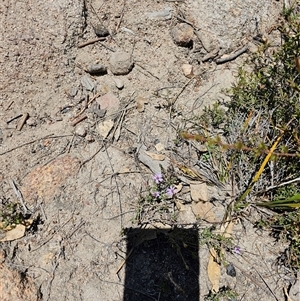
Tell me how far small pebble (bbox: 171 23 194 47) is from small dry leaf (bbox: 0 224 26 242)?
5.53 feet

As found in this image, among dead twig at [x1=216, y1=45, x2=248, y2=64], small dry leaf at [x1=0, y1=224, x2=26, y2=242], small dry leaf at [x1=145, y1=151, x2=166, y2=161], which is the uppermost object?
dead twig at [x1=216, y1=45, x2=248, y2=64]

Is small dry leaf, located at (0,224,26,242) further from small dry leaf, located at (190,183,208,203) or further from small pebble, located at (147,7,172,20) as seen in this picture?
small pebble, located at (147,7,172,20)

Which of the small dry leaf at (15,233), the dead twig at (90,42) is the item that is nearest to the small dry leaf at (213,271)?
the small dry leaf at (15,233)

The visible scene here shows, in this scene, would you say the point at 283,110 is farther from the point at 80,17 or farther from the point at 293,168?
the point at 80,17

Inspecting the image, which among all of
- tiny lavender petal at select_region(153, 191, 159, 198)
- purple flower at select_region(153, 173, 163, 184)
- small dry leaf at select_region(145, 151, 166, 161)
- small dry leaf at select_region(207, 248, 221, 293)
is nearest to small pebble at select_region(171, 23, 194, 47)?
small dry leaf at select_region(145, 151, 166, 161)

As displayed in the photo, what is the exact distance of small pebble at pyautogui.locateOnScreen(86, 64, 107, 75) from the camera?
9.55 feet

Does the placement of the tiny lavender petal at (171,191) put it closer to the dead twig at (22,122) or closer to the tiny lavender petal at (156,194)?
the tiny lavender petal at (156,194)

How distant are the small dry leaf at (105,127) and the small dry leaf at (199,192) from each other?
26.9 inches

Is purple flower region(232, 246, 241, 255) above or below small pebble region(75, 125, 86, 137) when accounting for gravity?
below

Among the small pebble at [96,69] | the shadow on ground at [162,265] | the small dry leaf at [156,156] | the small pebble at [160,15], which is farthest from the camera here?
the small pebble at [160,15]

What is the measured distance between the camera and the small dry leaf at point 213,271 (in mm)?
2412

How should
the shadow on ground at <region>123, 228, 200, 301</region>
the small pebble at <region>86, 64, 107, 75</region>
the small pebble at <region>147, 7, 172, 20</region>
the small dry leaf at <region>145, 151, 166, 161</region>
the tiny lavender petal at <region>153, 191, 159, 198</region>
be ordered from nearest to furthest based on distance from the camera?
→ the shadow on ground at <region>123, 228, 200, 301</region> → the tiny lavender petal at <region>153, 191, 159, 198</region> → the small dry leaf at <region>145, 151, 166, 161</region> → the small pebble at <region>86, 64, 107, 75</region> → the small pebble at <region>147, 7, 172, 20</region>

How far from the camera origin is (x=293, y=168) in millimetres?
2449

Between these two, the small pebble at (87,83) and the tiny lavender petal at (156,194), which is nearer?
the tiny lavender petal at (156,194)
